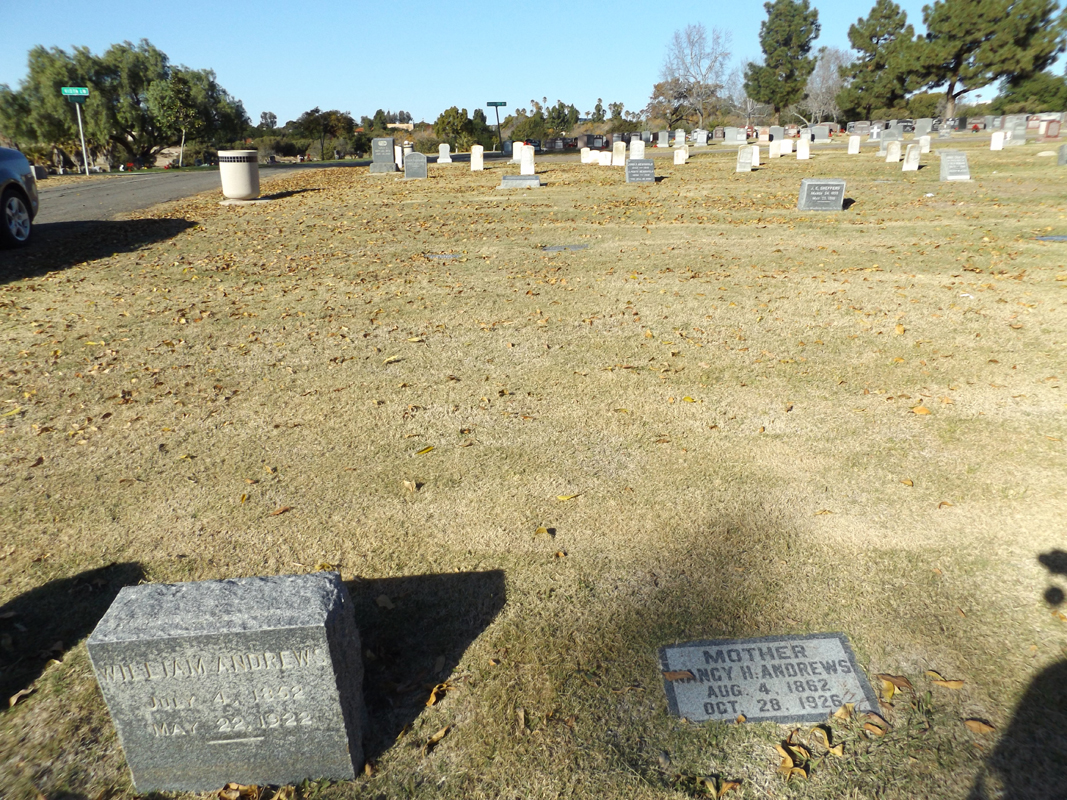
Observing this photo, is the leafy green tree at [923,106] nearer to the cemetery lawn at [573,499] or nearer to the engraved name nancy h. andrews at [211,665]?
the cemetery lawn at [573,499]

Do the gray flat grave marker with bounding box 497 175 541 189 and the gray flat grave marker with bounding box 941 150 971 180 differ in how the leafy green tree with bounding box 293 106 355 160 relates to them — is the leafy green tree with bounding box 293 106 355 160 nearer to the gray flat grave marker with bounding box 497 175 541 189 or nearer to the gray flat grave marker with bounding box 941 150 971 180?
the gray flat grave marker with bounding box 497 175 541 189

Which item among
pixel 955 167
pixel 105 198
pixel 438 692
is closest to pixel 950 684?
A: pixel 438 692

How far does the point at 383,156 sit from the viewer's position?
105 ft

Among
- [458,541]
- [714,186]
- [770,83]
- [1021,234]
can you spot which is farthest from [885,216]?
[770,83]

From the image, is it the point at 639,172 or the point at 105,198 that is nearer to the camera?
the point at 105,198

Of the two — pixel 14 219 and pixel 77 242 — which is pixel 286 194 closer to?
pixel 77 242

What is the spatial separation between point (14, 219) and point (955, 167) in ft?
74.7

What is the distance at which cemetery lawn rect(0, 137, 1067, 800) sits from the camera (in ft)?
8.80

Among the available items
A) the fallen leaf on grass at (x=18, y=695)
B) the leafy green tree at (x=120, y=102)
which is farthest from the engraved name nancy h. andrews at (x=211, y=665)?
the leafy green tree at (x=120, y=102)

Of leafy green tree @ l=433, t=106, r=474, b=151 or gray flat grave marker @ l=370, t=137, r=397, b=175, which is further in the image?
leafy green tree @ l=433, t=106, r=474, b=151

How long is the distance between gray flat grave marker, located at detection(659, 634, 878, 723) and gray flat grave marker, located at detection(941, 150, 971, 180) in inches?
849

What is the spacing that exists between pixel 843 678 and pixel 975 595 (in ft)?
3.19

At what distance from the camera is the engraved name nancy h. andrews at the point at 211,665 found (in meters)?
2.25

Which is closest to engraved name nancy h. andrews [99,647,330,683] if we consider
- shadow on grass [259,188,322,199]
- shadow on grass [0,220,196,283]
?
shadow on grass [0,220,196,283]
